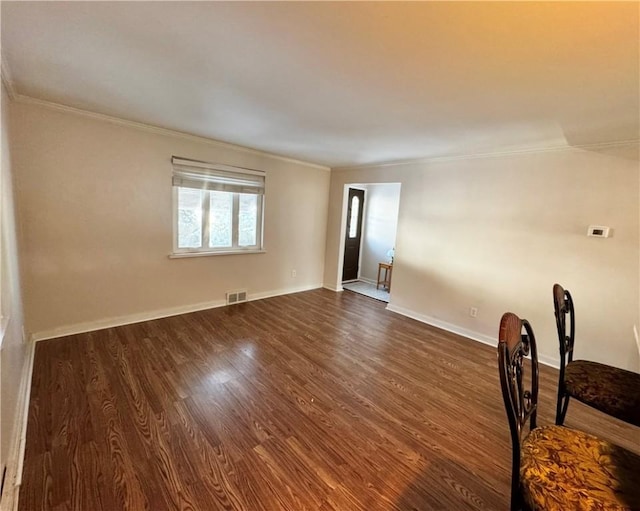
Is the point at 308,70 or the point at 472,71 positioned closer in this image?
the point at 472,71

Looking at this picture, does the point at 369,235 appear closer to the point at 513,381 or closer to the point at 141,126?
the point at 141,126

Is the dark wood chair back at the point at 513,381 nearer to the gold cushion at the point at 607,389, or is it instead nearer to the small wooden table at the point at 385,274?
the gold cushion at the point at 607,389

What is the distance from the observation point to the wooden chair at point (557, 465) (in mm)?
943

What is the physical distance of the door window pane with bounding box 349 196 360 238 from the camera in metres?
6.07

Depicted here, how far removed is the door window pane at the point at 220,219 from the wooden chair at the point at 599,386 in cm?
370

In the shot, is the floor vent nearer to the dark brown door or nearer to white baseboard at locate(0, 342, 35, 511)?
white baseboard at locate(0, 342, 35, 511)

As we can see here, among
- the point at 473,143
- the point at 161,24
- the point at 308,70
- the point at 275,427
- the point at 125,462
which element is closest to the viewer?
the point at 161,24

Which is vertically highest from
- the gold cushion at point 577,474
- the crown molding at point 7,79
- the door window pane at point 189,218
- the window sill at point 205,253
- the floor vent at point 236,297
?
the crown molding at point 7,79

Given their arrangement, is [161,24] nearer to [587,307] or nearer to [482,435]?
[482,435]

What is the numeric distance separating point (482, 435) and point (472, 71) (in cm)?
229

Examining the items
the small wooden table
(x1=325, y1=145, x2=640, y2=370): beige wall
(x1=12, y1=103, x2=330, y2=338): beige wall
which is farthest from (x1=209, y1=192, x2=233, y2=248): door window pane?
the small wooden table

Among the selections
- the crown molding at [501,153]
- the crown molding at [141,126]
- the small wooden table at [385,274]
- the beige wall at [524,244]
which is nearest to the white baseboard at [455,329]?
the beige wall at [524,244]

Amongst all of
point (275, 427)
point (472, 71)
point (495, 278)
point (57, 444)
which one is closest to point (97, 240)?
point (57, 444)

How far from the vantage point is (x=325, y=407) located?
2.11 metres
